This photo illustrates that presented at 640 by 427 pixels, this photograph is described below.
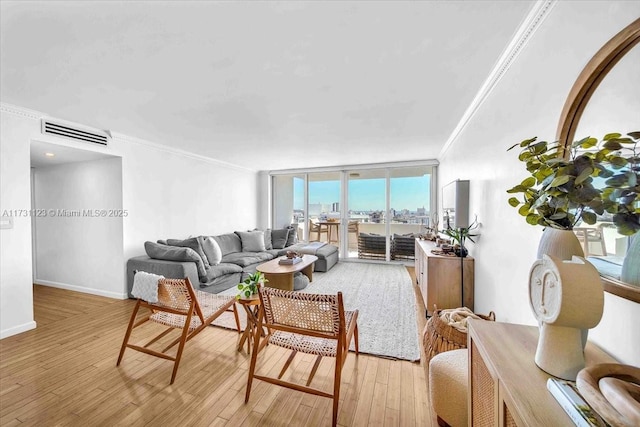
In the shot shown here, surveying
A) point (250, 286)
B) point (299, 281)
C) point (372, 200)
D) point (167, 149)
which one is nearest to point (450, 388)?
point (250, 286)

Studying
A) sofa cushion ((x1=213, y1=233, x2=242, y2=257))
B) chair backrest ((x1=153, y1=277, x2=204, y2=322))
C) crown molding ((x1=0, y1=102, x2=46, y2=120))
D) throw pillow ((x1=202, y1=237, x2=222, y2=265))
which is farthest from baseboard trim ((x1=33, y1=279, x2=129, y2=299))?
crown molding ((x1=0, y1=102, x2=46, y2=120))

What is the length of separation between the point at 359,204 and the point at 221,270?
12.1 feet

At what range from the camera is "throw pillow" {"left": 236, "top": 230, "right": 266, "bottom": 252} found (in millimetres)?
5519

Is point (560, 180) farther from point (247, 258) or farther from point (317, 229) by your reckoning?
point (317, 229)

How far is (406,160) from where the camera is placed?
576 centimetres

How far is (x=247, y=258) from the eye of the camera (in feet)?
15.4

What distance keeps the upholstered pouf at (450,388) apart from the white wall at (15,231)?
411 centimetres

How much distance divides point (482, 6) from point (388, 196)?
4811 millimetres

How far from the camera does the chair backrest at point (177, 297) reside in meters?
1.91

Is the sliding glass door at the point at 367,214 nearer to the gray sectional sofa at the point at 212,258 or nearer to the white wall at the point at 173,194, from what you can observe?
the gray sectional sofa at the point at 212,258

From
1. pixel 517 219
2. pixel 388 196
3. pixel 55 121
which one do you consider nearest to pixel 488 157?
pixel 517 219

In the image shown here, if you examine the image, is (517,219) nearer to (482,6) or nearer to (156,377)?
(482,6)

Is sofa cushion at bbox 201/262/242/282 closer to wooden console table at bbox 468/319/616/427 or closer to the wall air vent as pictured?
the wall air vent

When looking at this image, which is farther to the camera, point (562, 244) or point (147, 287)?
point (147, 287)
